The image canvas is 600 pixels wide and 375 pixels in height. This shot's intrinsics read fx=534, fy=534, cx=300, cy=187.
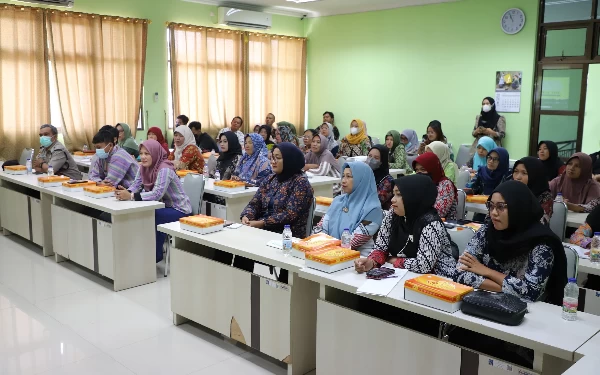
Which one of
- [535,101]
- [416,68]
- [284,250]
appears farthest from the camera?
[416,68]

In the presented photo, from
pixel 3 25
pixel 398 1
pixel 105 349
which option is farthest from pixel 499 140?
pixel 3 25

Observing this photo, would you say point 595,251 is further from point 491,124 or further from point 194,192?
point 491,124

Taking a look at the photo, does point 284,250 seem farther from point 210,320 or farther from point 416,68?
point 416,68

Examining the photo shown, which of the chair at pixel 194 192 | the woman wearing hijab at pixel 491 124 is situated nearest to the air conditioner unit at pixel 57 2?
the chair at pixel 194 192

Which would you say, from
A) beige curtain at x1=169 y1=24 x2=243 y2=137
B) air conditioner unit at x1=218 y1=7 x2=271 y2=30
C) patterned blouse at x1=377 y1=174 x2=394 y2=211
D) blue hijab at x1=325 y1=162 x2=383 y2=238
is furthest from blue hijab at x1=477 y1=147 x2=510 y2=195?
air conditioner unit at x1=218 y1=7 x2=271 y2=30

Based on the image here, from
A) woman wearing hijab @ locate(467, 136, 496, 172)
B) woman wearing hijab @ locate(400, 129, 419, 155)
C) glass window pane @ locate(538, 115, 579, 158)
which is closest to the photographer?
woman wearing hijab @ locate(467, 136, 496, 172)

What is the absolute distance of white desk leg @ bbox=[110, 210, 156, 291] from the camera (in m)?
4.46

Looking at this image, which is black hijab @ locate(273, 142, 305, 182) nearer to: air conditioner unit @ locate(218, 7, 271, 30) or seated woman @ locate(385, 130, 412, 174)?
seated woman @ locate(385, 130, 412, 174)

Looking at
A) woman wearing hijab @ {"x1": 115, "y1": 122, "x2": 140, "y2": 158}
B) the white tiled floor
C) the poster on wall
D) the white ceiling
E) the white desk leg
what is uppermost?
the white ceiling

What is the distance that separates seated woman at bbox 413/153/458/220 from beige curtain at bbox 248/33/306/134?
6.70m

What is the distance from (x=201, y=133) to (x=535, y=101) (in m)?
5.46

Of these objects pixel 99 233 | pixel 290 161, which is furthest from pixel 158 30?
pixel 290 161

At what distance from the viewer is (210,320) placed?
3504 mm

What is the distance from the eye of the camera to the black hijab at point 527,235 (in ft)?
7.95
